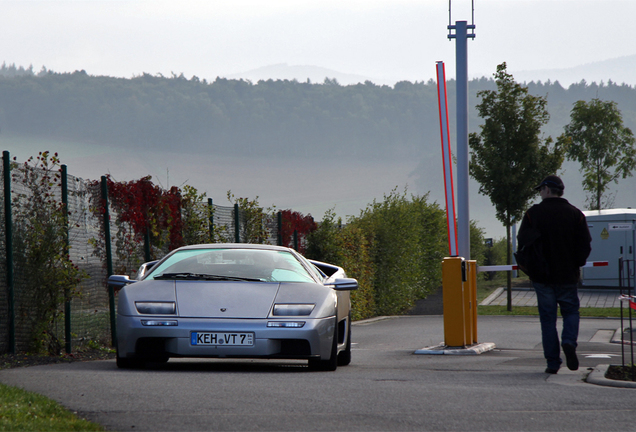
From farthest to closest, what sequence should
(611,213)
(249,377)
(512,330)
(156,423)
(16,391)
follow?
(611,213) < (512,330) < (249,377) < (16,391) < (156,423)

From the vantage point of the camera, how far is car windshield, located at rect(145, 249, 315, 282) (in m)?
8.16

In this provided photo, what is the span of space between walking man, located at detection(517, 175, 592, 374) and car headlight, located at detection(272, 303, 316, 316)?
7.12ft

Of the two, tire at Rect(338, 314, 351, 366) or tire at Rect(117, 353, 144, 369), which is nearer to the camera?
tire at Rect(117, 353, 144, 369)

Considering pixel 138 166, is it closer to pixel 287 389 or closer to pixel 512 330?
pixel 512 330

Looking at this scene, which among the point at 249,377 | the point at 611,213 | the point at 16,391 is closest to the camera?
the point at 16,391

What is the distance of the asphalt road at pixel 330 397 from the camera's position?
16.3 feet

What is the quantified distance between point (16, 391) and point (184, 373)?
1776 millimetres

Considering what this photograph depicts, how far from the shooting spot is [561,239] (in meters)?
7.82

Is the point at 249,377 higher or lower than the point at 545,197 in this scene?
lower

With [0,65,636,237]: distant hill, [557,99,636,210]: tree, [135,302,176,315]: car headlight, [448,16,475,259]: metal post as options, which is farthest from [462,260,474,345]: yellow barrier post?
[0,65,636,237]: distant hill

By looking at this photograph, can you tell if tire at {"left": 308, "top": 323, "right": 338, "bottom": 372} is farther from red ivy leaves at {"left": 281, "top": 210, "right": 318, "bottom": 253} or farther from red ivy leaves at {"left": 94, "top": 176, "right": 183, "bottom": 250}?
red ivy leaves at {"left": 281, "top": 210, "right": 318, "bottom": 253}

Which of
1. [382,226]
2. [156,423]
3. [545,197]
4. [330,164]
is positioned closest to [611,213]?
[382,226]

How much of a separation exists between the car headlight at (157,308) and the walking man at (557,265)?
133 inches

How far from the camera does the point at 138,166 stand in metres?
132
